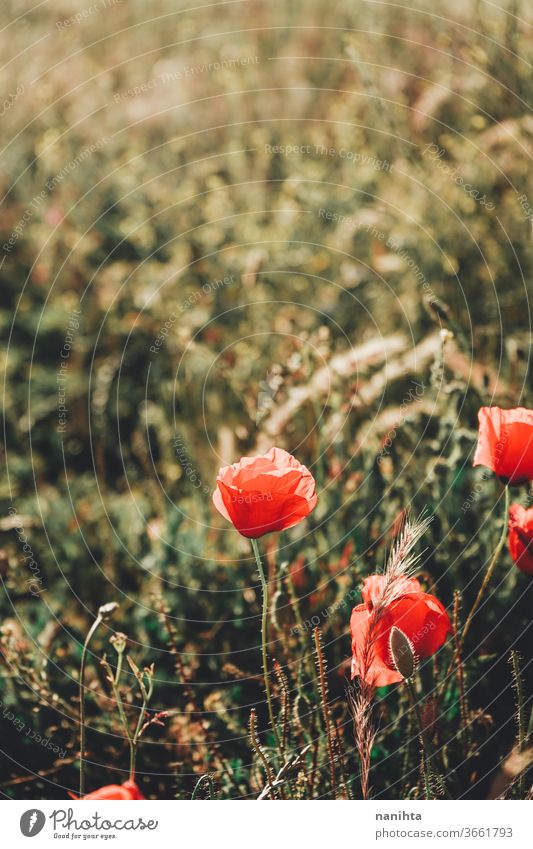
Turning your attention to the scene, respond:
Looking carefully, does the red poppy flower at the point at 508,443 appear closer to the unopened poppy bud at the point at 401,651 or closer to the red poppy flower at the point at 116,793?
the unopened poppy bud at the point at 401,651

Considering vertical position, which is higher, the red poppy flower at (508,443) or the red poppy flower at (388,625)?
the red poppy flower at (508,443)

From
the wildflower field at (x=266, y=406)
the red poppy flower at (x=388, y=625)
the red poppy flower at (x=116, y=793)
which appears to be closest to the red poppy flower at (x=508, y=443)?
the wildflower field at (x=266, y=406)

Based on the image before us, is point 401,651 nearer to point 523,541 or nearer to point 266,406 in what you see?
point 523,541

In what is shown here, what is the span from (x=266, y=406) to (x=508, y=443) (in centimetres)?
42

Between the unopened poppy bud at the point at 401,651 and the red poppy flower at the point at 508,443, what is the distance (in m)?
0.21

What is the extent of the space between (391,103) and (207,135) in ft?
1.88

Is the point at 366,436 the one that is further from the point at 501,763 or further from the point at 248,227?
the point at 248,227

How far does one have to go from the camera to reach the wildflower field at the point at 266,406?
35.0 inches

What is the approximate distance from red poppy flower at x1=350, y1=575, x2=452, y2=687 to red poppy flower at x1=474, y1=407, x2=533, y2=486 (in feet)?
0.50

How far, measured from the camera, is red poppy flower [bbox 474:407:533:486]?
2.60 ft

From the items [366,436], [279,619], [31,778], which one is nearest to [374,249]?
[366,436]

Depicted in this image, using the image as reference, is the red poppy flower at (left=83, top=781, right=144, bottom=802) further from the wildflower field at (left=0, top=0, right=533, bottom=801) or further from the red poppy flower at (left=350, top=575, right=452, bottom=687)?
the red poppy flower at (left=350, top=575, right=452, bottom=687)

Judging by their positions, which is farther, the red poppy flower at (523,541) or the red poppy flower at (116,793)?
the red poppy flower at (523,541)

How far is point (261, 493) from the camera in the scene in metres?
0.76
